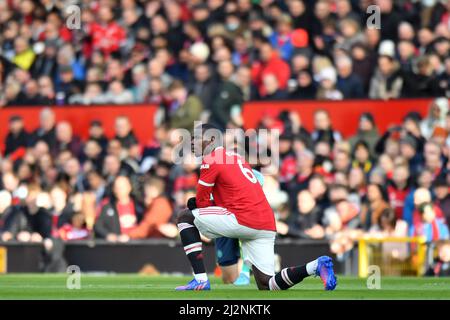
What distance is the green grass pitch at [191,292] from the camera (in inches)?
579

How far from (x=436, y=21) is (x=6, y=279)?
934 centimetres

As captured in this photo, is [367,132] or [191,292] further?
[367,132]

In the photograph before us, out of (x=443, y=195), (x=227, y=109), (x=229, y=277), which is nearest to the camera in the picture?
(x=229, y=277)

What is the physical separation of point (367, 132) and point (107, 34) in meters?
6.68

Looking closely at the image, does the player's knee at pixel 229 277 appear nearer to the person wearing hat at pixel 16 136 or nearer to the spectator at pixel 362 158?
the spectator at pixel 362 158

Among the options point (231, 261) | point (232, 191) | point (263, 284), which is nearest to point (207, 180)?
point (232, 191)

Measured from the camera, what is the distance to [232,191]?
15.1m

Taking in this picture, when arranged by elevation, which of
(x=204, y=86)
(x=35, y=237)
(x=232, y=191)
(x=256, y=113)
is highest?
(x=204, y=86)

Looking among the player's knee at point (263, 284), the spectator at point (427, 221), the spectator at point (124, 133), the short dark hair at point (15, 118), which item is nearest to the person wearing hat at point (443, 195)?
the spectator at point (427, 221)

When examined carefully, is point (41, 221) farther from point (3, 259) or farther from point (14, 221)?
point (3, 259)

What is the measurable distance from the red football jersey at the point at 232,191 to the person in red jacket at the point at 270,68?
9308 mm

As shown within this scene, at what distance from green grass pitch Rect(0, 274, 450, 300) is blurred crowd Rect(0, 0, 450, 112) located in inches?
196

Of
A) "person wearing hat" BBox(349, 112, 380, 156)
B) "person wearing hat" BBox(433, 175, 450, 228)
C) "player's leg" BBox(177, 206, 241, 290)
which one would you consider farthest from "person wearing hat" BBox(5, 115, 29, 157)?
"player's leg" BBox(177, 206, 241, 290)

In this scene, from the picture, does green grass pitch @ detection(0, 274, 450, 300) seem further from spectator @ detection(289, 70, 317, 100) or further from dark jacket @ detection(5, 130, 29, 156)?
dark jacket @ detection(5, 130, 29, 156)
